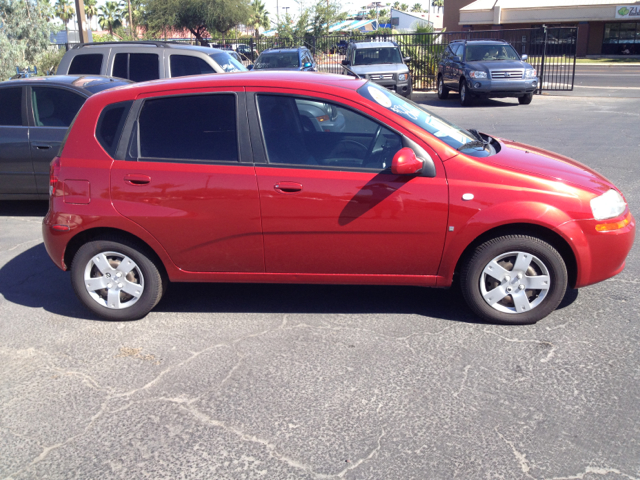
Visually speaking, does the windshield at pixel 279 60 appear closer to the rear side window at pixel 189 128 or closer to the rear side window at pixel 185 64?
the rear side window at pixel 185 64

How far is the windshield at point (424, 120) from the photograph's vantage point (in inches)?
176

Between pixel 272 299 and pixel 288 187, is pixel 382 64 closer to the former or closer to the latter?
pixel 272 299

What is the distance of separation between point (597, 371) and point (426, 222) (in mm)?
1436

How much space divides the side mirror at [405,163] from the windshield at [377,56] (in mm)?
15196

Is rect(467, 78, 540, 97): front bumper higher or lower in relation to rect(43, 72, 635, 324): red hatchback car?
higher

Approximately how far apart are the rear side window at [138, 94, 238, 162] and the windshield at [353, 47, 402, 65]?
588 inches

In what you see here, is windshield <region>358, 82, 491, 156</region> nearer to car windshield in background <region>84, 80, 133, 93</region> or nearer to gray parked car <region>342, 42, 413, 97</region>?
car windshield in background <region>84, 80, 133, 93</region>

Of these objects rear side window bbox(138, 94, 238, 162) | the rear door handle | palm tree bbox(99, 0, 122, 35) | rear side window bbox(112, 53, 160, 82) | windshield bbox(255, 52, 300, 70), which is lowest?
the rear door handle

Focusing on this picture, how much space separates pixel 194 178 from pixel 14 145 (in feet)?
13.3

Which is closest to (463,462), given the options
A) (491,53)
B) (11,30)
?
(491,53)

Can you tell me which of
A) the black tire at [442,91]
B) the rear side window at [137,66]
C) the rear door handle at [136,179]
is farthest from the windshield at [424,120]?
the black tire at [442,91]

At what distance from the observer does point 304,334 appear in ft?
14.5

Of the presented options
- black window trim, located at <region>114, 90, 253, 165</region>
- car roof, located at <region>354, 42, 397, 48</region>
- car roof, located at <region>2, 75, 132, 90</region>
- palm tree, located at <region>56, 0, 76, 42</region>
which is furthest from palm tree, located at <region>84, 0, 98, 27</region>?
black window trim, located at <region>114, 90, 253, 165</region>

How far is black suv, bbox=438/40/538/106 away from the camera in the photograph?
17.1 meters
